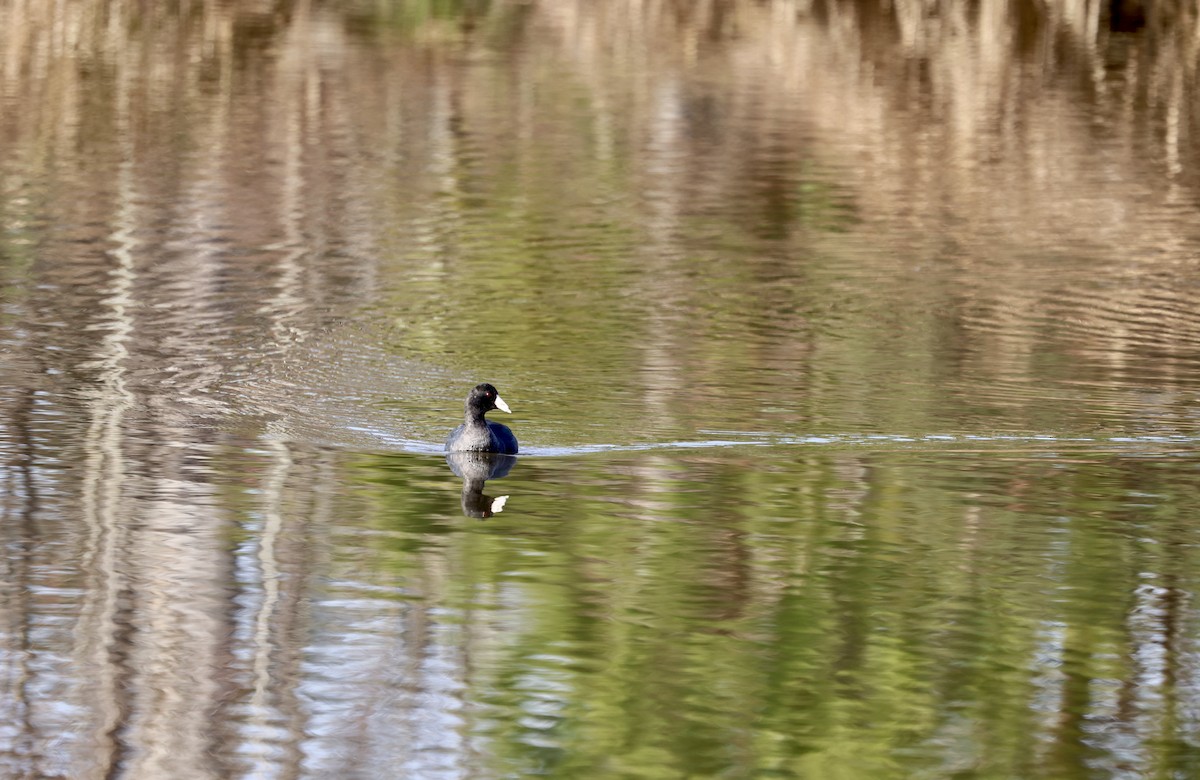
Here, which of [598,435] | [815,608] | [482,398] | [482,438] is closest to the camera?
[815,608]

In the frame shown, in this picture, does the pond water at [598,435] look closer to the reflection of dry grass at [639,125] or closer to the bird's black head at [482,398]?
the reflection of dry grass at [639,125]

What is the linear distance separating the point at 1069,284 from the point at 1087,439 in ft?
17.7

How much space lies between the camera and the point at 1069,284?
17.5 m

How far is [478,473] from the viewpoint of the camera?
37.2 ft

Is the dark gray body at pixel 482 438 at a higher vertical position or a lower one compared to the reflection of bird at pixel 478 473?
higher

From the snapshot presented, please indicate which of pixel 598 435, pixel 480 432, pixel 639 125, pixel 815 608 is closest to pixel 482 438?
pixel 480 432

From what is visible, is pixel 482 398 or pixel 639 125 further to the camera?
pixel 639 125

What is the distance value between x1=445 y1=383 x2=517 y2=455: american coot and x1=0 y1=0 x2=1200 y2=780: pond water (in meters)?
0.12

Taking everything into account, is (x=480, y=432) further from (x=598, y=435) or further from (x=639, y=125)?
(x=639, y=125)

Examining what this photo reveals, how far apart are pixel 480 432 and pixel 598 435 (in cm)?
95

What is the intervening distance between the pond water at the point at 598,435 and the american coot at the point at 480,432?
12 cm

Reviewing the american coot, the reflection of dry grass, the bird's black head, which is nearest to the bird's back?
the american coot

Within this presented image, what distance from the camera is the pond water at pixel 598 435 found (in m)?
7.80

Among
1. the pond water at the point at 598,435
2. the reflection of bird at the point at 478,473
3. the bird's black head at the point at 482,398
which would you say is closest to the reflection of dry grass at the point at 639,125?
the pond water at the point at 598,435
